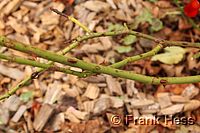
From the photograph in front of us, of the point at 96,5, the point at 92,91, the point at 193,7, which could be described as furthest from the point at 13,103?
the point at 193,7

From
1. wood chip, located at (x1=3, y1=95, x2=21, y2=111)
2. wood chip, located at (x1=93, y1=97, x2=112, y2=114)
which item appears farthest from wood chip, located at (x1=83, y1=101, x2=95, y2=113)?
wood chip, located at (x1=3, y1=95, x2=21, y2=111)

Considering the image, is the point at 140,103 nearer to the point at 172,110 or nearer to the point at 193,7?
the point at 172,110

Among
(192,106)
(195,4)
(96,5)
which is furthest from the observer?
(96,5)

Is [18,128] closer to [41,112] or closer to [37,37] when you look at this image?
[41,112]

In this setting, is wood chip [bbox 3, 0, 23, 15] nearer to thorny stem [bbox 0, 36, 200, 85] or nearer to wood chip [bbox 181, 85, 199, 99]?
wood chip [bbox 181, 85, 199, 99]

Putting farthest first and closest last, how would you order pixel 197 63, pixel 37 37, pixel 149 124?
pixel 37 37
pixel 197 63
pixel 149 124

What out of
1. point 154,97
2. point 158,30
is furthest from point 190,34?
point 154,97

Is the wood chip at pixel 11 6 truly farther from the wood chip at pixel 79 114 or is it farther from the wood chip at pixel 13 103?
the wood chip at pixel 79 114
